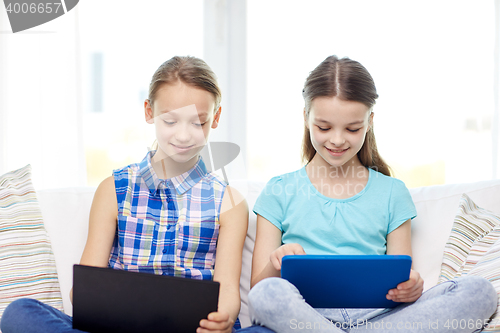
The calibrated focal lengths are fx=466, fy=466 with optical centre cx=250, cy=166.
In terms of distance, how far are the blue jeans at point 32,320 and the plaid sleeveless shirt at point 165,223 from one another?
0.24 metres

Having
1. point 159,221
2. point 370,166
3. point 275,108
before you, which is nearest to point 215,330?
point 159,221

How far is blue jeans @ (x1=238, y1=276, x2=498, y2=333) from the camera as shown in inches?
37.3

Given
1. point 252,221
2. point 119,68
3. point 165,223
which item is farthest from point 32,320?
point 119,68

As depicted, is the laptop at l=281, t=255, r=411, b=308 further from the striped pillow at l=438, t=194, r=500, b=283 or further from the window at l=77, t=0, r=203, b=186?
the window at l=77, t=0, r=203, b=186

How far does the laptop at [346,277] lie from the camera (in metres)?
0.93

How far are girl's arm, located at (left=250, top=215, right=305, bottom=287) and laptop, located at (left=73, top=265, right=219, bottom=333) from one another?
0.89 ft

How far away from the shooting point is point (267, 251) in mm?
1238

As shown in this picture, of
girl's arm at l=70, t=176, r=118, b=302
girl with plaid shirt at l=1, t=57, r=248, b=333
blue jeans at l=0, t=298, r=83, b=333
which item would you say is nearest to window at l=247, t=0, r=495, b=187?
girl with plaid shirt at l=1, t=57, r=248, b=333

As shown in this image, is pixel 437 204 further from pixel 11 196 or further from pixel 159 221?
pixel 11 196

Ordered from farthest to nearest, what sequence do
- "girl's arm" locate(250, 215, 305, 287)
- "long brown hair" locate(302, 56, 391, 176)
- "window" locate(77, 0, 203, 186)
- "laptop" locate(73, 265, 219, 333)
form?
"window" locate(77, 0, 203, 186)
"long brown hair" locate(302, 56, 391, 176)
"girl's arm" locate(250, 215, 305, 287)
"laptop" locate(73, 265, 219, 333)

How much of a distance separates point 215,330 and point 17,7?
1.66 m

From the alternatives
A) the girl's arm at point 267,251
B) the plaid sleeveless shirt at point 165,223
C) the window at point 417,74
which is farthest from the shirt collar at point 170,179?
the window at point 417,74

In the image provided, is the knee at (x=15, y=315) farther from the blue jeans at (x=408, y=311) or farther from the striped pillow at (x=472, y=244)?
the striped pillow at (x=472, y=244)

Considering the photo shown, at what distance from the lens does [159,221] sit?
1.26m
